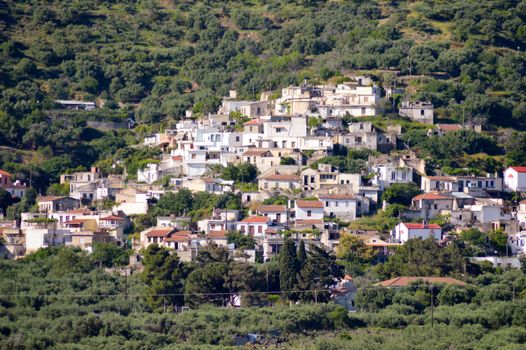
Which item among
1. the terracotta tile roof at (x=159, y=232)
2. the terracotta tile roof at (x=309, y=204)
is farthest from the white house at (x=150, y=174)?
the terracotta tile roof at (x=309, y=204)

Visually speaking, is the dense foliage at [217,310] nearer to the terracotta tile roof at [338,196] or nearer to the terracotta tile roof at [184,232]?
the terracotta tile roof at [184,232]

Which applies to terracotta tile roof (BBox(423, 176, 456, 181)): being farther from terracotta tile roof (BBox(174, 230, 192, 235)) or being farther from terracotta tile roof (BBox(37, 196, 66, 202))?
terracotta tile roof (BBox(37, 196, 66, 202))

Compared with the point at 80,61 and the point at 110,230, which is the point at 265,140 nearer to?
the point at 110,230

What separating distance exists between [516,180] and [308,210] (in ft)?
33.2

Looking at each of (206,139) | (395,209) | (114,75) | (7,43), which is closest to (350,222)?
(395,209)

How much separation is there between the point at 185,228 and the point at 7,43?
32589mm

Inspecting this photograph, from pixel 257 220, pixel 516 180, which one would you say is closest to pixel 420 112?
pixel 516 180

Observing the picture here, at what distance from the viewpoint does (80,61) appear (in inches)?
3627

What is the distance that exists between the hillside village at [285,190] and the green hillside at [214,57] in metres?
3.45

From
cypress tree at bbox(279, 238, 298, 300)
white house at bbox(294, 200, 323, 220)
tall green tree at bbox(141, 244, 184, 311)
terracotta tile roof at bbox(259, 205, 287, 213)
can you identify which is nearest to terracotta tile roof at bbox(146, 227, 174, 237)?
terracotta tile roof at bbox(259, 205, 287, 213)

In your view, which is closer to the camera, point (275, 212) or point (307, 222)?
point (307, 222)

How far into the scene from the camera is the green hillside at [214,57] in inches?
3118

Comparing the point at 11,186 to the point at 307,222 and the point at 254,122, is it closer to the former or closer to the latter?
the point at 254,122

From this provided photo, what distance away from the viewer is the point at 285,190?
2689 inches
